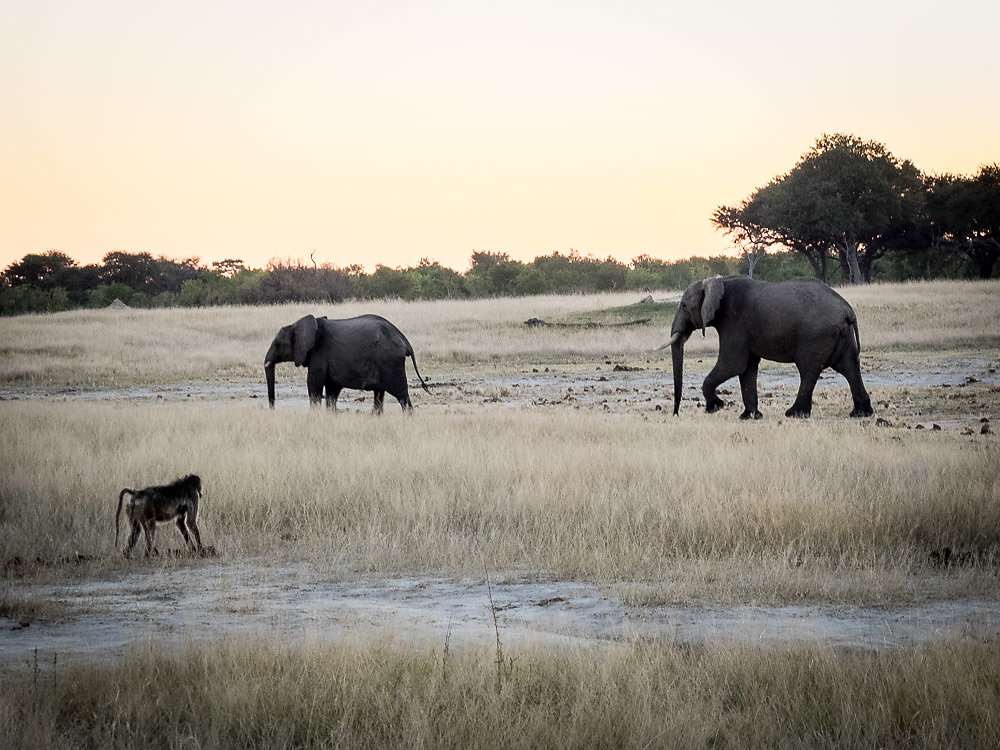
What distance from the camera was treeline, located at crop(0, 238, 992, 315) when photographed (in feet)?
241

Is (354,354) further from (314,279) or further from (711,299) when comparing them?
(314,279)

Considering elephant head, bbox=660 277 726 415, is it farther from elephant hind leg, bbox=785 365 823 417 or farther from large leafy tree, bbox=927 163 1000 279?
large leafy tree, bbox=927 163 1000 279

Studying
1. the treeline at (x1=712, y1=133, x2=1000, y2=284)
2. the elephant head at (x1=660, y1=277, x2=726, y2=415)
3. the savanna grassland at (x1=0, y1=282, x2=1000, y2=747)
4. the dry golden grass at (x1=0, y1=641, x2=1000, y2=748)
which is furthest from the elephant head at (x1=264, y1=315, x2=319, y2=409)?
the treeline at (x1=712, y1=133, x2=1000, y2=284)

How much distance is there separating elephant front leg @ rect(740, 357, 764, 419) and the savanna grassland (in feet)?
0.95

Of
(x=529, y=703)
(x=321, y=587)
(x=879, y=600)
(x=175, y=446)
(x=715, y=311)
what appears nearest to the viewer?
(x=529, y=703)

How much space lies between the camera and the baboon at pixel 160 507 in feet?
28.8

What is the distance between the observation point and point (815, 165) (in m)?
69.4

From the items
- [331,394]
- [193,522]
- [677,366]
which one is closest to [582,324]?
[677,366]

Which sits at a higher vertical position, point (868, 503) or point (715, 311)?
point (715, 311)

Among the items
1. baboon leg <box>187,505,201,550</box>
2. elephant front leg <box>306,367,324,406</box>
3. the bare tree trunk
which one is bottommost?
baboon leg <box>187,505,201,550</box>

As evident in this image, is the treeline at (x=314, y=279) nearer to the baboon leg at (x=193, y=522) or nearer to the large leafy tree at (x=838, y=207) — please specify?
the large leafy tree at (x=838, y=207)

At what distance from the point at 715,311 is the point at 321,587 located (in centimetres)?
1138

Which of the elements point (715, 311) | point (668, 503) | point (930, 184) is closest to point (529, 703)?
point (668, 503)

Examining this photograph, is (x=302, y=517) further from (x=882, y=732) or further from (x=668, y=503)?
(x=882, y=732)
